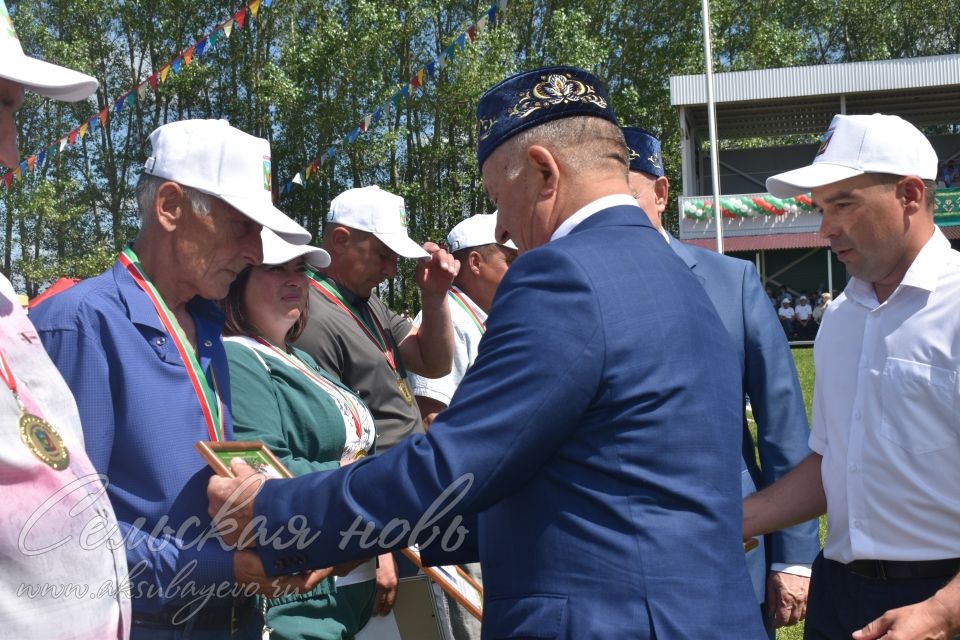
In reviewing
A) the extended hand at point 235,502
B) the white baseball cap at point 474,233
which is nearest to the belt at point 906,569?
the extended hand at point 235,502

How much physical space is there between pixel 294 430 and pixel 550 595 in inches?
52.4

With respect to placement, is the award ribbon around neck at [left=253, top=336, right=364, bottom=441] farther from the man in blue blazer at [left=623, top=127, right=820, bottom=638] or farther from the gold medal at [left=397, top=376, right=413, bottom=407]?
the man in blue blazer at [left=623, top=127, right=820, bottom=638]

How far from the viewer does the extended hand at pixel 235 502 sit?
2.27m

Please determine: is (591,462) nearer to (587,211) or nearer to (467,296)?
(587,211)

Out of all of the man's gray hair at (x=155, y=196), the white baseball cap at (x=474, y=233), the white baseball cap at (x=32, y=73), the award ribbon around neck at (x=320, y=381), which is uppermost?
the white baseball cap at (x=32, y=73)

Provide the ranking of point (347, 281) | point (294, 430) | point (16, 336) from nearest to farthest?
point (16, 336)
point (294, 430)
point (347, 281)

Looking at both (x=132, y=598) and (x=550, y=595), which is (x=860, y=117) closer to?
(x=550, y=595)

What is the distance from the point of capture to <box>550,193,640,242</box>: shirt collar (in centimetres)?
219

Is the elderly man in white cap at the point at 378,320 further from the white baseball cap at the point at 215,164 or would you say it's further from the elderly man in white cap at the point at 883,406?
the elderly man in white cap at the point at 883,406

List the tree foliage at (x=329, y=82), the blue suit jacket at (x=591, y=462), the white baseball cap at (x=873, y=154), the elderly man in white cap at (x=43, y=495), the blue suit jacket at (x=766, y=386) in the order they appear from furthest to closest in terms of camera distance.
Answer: the tree foliage at (x=329, y=82), the blue suit jacket at (x=766, y=386), the white baseball cap at (x=873, y=154), the blue suit jacket at (x=591, y=462), the elderly man in white cap at (x=43, y=495)

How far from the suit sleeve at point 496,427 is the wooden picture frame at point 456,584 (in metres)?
1.01

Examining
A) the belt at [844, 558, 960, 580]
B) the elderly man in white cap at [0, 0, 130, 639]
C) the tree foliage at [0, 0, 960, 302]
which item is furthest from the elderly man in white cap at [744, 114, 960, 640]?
the tree foliage at [0, 0, 960, 302]

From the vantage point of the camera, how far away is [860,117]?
3164 millimetres

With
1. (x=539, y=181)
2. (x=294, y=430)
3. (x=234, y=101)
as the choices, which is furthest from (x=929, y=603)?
(x=234, y=101)
